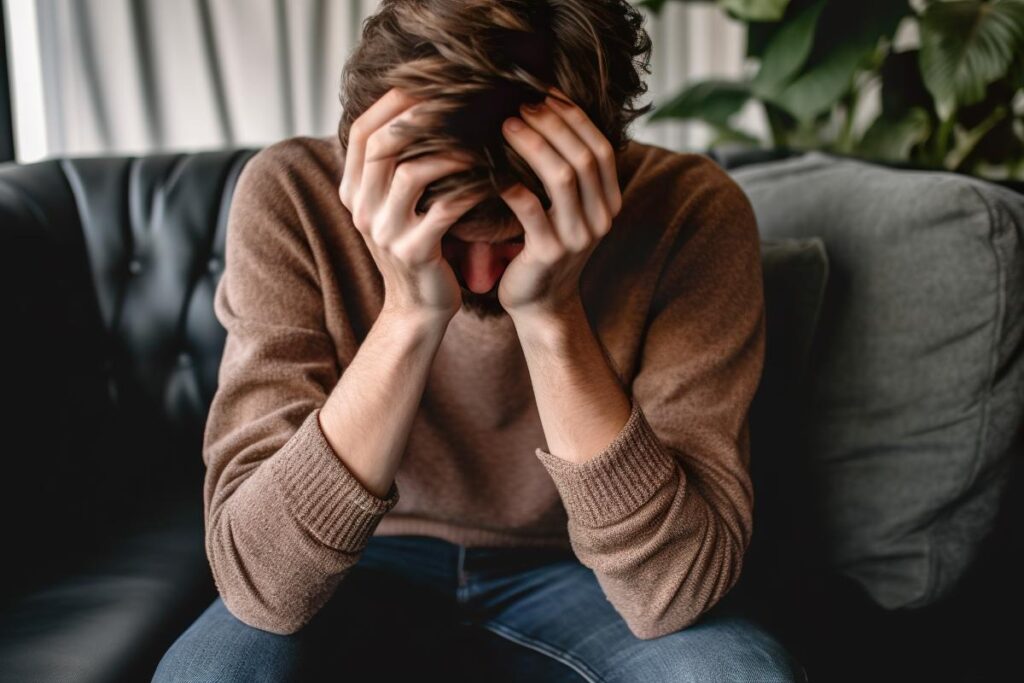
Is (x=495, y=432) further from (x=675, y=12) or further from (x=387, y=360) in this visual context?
(x=675, y=12)

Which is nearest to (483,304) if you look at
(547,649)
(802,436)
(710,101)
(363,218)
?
(363,218)

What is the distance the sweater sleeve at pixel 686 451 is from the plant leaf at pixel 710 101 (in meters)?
0.92

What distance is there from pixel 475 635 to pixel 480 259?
459 mm

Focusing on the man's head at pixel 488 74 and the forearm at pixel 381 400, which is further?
the forearm at pixel 381 400

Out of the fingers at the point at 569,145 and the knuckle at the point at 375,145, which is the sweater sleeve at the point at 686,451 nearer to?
the fingers at the point at 569,145

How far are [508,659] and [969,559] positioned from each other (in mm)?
581

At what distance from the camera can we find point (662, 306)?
2.95ft

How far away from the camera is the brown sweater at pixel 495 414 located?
2.42 ft

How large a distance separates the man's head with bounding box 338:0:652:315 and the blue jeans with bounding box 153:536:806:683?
Answer: 16.0 inches

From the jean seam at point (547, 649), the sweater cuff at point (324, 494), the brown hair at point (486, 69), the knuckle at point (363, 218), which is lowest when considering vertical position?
the jean seam at point (547, 649)

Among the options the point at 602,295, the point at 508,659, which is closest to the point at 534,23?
the point at 602,295

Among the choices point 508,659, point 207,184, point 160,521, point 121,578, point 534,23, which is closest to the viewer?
point 534,23

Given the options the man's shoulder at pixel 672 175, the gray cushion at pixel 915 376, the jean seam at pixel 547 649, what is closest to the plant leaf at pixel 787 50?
the gray cushion at pixel 915 376

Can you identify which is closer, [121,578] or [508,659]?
[508,659]
